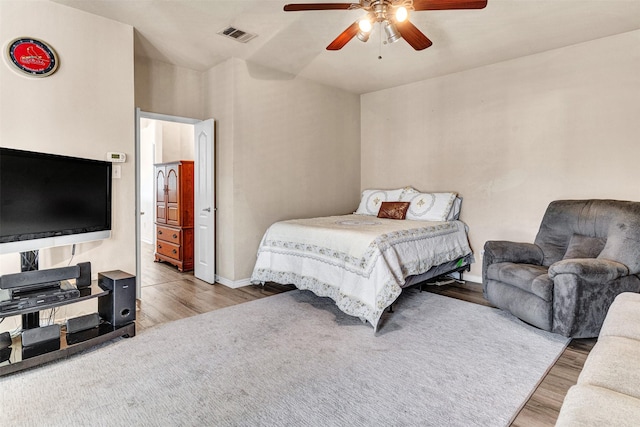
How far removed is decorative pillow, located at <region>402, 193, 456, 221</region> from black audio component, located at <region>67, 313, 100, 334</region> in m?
3.50

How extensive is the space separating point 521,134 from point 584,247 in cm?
152

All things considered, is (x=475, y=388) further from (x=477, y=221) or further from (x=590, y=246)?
(x=477, y=221)

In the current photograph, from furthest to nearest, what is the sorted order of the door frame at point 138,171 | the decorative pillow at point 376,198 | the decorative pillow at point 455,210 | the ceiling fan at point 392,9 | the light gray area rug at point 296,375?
the decorative pillow at point 376,198 → the decorative pillow at point 455,210 → the door frame at point 138,171 → the ceiling fan at point 392,9 → the light gray area rug at point 296,375

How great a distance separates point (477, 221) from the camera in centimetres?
433

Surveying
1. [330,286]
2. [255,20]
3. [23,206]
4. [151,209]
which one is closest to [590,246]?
[330,286]

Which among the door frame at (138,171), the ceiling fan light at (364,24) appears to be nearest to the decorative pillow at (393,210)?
the ceiling fan light at (364,24)

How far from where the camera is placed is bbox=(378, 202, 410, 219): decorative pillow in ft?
14.6

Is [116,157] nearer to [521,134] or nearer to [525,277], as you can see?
[525,277]

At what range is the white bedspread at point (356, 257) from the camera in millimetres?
2859

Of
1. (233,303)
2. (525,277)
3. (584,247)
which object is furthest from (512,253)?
(233,303)

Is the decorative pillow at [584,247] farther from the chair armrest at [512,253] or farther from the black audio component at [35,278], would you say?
the black audio component at [35,278]

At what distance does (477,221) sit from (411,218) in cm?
83

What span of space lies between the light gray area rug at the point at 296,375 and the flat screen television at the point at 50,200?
2.85ft

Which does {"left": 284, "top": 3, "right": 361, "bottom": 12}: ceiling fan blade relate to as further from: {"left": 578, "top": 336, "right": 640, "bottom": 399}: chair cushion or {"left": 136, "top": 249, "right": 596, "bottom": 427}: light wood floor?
{"left": 136, "top": 249, "right": 596, "bottom": 427}: light wood floor
